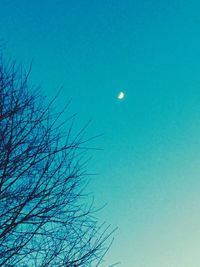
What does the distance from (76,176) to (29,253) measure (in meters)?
1.10

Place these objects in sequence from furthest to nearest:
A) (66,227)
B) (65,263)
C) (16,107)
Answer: (16,107), (66,227), (65,263)

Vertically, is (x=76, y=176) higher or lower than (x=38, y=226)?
higher

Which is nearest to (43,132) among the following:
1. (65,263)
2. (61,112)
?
(61,112)

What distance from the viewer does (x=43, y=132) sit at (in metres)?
4.60

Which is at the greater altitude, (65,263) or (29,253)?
(29,253)

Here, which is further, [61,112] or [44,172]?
[61,112]

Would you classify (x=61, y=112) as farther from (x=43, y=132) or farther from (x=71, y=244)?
(x=71, y=244)

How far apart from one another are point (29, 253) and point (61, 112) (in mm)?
1819

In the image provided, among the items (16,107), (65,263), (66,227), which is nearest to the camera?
(65,263)

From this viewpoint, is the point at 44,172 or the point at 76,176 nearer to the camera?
the point at 44,172

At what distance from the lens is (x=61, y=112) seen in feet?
15.3

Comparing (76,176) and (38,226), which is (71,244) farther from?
(76,176)

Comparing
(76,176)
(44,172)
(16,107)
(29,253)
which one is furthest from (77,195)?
(16,107)

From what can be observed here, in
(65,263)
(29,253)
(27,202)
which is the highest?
(27,202)
